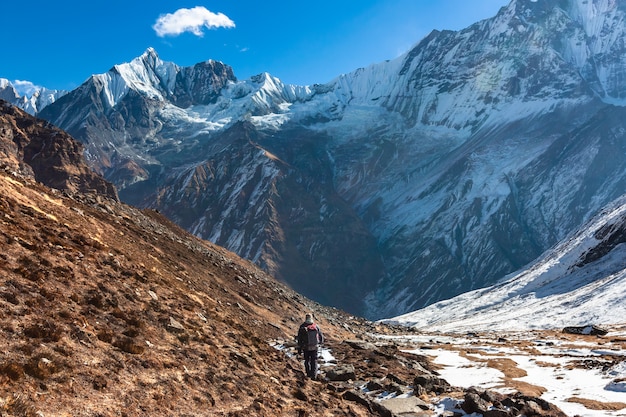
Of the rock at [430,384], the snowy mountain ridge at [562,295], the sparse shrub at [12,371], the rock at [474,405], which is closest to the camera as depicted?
the sparse shrub at [12,371]

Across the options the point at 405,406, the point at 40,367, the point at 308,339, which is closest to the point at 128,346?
the point at 40,367

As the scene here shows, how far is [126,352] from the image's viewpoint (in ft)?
48.8

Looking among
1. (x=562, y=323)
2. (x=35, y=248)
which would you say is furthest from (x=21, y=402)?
(x=562, y=323)

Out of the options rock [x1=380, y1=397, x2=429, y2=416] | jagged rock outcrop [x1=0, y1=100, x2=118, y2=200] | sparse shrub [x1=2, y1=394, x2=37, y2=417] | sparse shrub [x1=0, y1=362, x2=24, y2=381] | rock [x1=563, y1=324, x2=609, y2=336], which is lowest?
sparse shrub [x1=2, y1=394, x2=37, y2=417]

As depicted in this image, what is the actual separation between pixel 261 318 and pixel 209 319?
15185 mm

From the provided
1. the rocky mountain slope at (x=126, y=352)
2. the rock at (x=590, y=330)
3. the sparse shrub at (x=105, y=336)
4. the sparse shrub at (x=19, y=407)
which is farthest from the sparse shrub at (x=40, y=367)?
the rock at (x=590, y=330)

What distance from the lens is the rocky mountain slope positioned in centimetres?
1209

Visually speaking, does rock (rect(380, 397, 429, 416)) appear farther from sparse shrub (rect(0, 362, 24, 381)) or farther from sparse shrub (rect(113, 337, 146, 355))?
sparse shrub (rect(0, 362, 24, 381))

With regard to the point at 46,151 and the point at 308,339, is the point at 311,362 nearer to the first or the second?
the point at 308,339

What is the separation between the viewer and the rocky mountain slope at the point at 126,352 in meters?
12.1

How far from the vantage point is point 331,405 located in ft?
57.5

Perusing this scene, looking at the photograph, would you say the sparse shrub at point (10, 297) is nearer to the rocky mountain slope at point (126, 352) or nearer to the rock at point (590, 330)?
the rocky mountain slope at point (126, 352)

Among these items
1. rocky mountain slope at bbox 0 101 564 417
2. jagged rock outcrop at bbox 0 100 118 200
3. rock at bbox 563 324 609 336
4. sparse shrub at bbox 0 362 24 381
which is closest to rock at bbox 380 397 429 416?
rocky mountain slope at bbox 0 101 564 417

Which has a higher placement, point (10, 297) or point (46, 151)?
point (46, 151)
